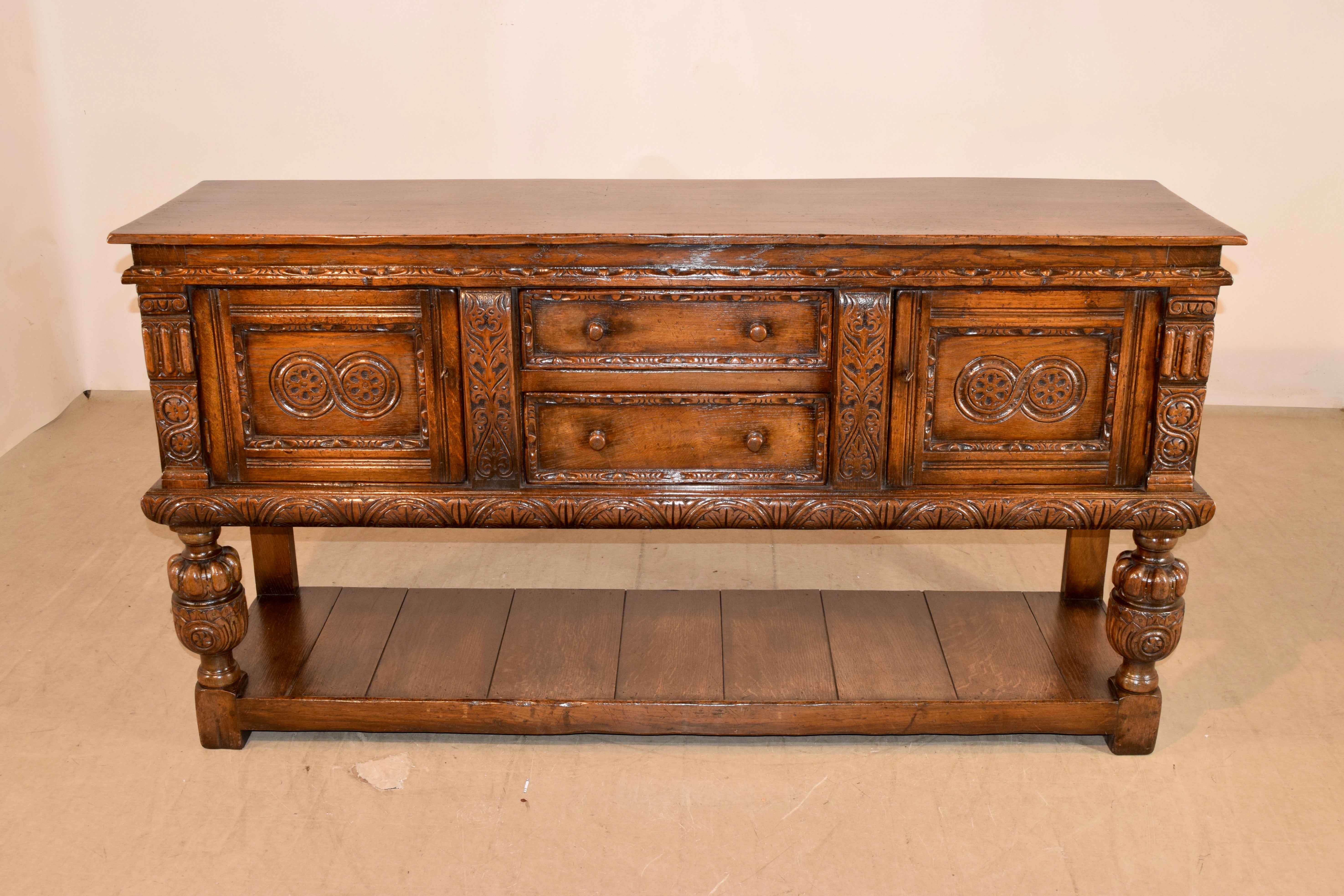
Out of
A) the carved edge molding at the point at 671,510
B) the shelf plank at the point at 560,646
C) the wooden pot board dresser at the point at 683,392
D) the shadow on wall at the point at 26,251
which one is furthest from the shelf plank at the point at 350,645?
the shadow on wall at the point at 26,251

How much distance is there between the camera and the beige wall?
4.45 metres

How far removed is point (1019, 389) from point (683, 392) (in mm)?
652

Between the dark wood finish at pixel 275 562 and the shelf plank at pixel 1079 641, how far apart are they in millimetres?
1813

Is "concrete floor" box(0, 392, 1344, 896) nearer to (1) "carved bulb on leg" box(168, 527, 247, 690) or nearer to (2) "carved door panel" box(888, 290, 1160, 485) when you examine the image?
(1) "carved bulb on leg" box(168, 527, 247, 690)

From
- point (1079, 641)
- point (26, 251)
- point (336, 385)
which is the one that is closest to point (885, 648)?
point (1079, 641)

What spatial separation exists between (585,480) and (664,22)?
240 centimetres

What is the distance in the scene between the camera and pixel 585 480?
102 inches

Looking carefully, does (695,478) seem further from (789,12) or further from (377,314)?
(789,12)

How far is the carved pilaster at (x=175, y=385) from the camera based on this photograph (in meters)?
2.45

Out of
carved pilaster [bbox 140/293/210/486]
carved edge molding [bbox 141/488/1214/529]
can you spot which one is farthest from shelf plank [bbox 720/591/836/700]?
carved pilaster [bbox 140/293/210/486]

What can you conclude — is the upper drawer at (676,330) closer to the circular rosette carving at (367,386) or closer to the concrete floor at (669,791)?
the circular rosette carving at (367,386)

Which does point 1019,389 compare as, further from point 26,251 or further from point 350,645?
point 26,251

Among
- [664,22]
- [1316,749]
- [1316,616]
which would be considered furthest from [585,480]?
[664,22]

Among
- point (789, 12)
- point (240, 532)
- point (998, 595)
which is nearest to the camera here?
point (998, 595)
